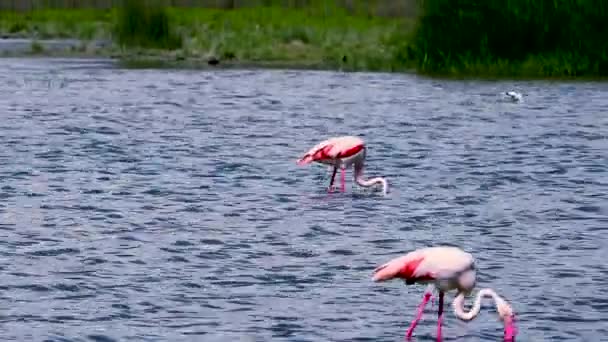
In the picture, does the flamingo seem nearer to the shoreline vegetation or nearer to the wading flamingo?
the wading flamingo

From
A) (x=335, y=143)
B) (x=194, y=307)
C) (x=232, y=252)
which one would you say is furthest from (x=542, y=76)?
(x=194, y=307)

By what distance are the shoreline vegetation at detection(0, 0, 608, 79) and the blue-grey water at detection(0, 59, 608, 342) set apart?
1.04 metres

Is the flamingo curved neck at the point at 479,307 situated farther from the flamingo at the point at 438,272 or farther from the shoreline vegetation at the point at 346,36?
the shoreline vegetation at the point at 346,36

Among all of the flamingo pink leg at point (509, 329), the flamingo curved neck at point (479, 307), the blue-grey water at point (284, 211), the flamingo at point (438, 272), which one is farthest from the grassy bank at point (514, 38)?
the flamingo pink leg at point (509, 329)

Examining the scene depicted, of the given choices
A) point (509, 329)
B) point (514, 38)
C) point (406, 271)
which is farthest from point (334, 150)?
point (514, 38)

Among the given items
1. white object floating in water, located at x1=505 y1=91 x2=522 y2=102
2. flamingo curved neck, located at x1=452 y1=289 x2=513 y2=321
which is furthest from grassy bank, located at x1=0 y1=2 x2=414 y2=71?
flamingo curved neck, located at x1=452 y1=289 x2=513 y2=321

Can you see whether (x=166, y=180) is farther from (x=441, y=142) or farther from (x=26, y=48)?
(x=26, y=48)

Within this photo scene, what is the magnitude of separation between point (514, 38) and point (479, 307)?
19.7 m

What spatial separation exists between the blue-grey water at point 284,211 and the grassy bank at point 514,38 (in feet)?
2.91

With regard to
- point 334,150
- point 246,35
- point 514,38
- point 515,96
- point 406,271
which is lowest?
point 246,35

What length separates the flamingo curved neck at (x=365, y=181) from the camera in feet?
53.7

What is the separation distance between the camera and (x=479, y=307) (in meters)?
9.97

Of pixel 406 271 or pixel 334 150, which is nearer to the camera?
pixel 406 271

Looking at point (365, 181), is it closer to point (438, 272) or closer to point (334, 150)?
point (334, 150)
